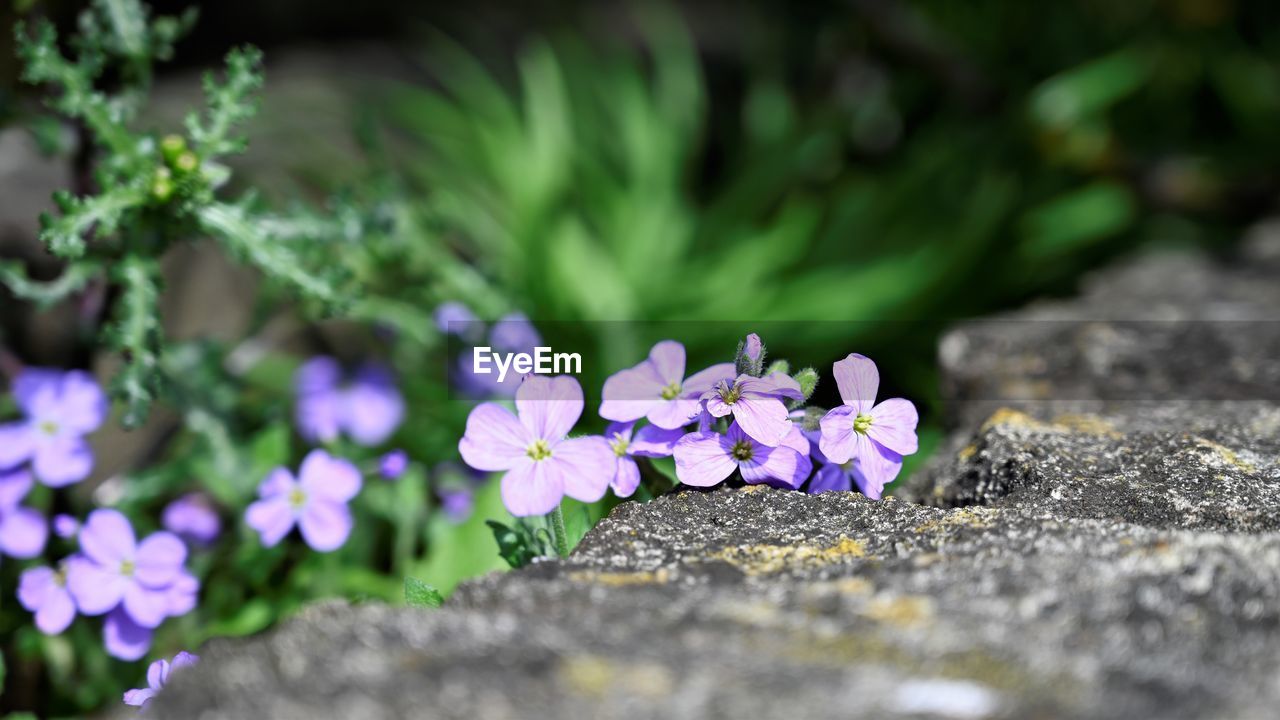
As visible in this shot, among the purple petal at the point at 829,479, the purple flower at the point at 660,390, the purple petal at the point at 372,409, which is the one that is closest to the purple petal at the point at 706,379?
the purple flower at the point at 660,390

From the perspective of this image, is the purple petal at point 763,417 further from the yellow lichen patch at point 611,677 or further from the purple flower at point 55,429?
the purple flower at point 55,429

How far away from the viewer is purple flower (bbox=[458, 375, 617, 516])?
997 mm

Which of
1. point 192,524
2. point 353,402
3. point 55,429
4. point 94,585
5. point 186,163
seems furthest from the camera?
point 353,402

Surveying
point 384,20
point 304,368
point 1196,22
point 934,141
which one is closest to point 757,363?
point 304,368

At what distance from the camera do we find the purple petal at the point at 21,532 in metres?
1.58

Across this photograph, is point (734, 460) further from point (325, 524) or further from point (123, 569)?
point (123, 569)

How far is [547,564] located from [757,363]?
0.99 ft

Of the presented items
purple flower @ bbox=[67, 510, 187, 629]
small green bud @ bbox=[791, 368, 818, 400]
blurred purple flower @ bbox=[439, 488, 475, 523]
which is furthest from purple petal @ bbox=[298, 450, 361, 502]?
small green bud @ bbox=[791, 368, 818, 400]

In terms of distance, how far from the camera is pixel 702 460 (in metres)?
1.06

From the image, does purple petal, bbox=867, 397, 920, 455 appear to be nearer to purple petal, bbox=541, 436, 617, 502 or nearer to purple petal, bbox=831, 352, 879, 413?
purple petal, bbox=831, 352, 879, 413

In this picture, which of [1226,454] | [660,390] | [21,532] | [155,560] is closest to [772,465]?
[660,390]

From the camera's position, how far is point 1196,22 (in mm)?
4102

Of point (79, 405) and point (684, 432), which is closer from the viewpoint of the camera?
point (684, 432)

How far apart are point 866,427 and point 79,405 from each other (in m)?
1.39
